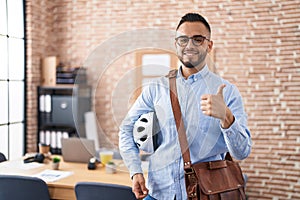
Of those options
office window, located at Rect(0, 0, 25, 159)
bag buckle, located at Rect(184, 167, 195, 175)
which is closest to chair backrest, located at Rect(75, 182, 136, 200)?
bag buckle, located at Rect(184, 167, 195, 175)

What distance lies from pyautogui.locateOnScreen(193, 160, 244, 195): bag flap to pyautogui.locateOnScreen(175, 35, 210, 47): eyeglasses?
1.56ft

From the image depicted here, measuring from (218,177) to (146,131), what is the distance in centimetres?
38

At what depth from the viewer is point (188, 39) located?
52.8 inches

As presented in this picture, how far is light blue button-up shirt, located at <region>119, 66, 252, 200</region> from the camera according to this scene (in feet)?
4.62

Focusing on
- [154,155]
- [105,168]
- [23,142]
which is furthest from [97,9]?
[154,155]

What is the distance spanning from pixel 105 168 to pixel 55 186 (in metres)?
0.51

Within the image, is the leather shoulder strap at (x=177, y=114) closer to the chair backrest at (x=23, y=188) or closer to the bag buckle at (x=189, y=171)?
the bag buckle at (x=189, y=171)

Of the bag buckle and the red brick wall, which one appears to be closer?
the bag buckle

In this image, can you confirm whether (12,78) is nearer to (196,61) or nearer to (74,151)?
(74,151)

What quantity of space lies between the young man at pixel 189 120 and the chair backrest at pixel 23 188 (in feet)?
3.25

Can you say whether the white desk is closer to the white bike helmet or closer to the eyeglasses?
the white bike helmet

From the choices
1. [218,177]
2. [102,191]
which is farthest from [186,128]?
[102,191]

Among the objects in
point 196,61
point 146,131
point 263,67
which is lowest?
point 146,131

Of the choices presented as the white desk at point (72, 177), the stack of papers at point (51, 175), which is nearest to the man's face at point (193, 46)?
the white desk at point (72, 177)
